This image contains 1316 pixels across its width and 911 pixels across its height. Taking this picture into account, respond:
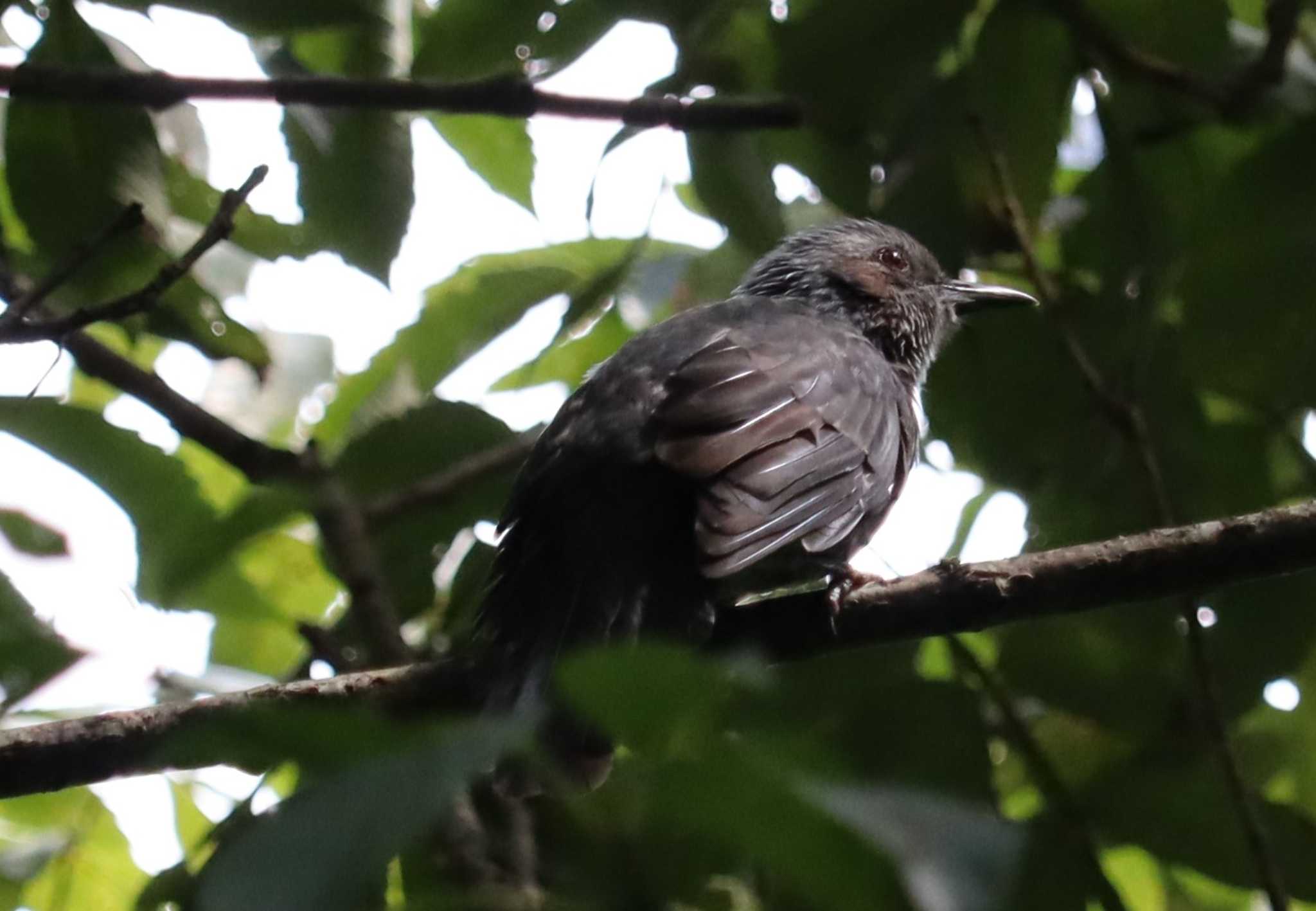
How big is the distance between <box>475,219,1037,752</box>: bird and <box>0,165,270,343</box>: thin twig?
95 cm

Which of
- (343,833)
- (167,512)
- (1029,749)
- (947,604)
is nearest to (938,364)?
(1029,749)

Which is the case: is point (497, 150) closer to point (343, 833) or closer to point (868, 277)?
point (868, 277)

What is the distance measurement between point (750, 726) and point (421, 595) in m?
2.43

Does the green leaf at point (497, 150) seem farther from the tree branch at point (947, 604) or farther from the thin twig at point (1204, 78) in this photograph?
the tree branch at point (947, 604)

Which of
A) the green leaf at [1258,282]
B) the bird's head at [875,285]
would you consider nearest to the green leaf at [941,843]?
the green leaf at [1258,282]

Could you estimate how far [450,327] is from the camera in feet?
13.1

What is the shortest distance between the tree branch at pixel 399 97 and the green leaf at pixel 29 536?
107cm

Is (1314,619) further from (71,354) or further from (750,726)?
(71,354)

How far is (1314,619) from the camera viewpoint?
3236 mm

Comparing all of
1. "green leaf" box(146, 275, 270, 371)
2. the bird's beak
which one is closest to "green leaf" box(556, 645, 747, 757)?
"green leaf" box(146, 275, 270, 371)

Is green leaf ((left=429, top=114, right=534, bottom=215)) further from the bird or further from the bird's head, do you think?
the bird's head

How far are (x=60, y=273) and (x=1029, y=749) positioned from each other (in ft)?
6.77

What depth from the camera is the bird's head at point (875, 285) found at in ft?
16.6

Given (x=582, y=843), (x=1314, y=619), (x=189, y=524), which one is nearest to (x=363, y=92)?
(x=189, y=524)
